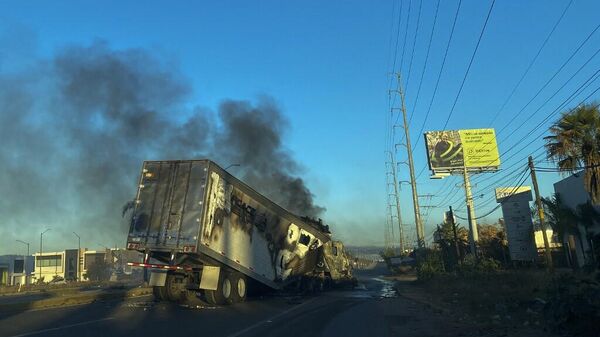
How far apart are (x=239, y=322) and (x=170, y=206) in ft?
17.4

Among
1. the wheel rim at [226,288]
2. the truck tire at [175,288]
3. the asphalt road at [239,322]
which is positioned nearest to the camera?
the asphalt road at [239,322]

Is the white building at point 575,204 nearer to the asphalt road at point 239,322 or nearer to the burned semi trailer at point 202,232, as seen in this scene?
the asphalt road at point 239,322

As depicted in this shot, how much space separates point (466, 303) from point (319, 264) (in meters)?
9.19

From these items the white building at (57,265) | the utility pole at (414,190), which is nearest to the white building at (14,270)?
the white building at (57,265)

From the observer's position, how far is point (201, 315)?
14617 millimetres

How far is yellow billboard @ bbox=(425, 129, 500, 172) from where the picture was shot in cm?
6234

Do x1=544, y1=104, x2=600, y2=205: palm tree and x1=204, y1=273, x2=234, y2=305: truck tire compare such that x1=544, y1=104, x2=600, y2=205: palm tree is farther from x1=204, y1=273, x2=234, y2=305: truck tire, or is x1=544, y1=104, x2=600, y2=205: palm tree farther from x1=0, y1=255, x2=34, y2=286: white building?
x1=0, y1=255, x2=34, y2=286: white building

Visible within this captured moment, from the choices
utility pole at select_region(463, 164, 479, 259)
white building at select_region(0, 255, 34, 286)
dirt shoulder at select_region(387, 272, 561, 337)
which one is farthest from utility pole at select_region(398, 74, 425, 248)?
white building at select_region(0, 255, 34, 286)

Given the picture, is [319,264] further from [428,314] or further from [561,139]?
[561,139]

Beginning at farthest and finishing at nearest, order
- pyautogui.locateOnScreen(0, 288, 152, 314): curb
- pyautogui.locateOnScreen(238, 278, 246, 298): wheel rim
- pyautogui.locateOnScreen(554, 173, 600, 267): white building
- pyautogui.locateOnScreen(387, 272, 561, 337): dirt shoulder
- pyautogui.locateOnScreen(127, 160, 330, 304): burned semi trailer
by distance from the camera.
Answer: pyautogui.locateOnScreen(554, 173, 600, 267): white building < pyautogui.locateOnScreen(238, 278, 246, 298): wheel rim < pyautogui.locateOnScreen(0, 288, 152, 314): curb < pyautogui.locateOnScreen(127, 160, 330, 304): burned semi trailer < pyautogui.locateOnScreen(387, 272, 561, 337): dirt shoulder

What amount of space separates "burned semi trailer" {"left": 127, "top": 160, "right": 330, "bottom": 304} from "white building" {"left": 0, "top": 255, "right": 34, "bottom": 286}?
82442mm

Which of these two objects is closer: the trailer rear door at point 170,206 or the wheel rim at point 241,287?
the trailer rear door at point 170,206

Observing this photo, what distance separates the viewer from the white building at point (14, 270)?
88000 millimetres

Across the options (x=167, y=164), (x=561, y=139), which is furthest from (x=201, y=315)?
(x=561, y=139)
